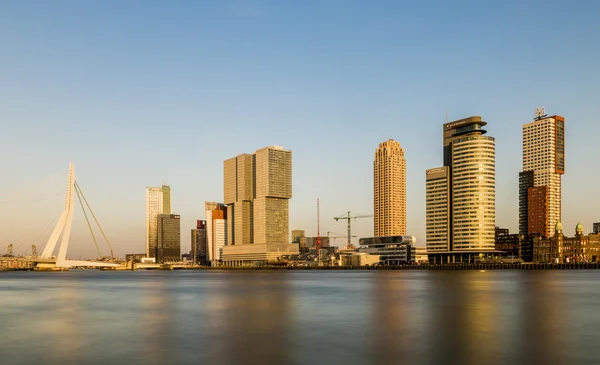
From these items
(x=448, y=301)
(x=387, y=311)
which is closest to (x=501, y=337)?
(x=387, y=311)

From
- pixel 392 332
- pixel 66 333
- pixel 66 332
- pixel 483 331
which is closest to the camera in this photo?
pixel 483 331

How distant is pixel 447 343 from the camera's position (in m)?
34.8

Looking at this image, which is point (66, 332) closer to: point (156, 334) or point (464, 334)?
point (156, 334)

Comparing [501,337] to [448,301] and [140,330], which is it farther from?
[448,301]

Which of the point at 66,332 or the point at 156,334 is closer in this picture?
the point at 156,334

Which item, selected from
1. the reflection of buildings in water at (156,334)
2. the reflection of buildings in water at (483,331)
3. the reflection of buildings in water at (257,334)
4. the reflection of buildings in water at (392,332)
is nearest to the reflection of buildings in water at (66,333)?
the reflection of buildings in water at (156,334)

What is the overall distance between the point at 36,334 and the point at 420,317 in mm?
30692

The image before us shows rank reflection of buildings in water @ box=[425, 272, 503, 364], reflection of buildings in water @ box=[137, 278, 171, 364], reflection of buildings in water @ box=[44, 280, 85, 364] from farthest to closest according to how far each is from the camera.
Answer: reflection of buildings in water @ box=[44, 280, 85, 364]
reflection of buildings in water @ box=[137, 278, 171, 364]
reflection of buildings in water @ box=[425, 272, 503, 364]

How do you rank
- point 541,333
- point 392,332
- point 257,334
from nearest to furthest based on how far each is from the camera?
point 257,334
point 541,333
point 392,332

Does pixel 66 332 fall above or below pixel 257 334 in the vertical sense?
below

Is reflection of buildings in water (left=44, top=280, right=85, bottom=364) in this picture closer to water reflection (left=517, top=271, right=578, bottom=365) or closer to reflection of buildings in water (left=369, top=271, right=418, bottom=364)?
reflection of buildings in water (left=369, top=271, right=418, bottom=364)

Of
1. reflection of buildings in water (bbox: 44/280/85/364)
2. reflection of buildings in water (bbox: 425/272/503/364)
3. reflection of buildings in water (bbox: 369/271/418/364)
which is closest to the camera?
reflection of buildings in water (bbox: 425/272/503/364)

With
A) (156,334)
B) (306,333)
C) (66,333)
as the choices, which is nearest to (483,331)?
(306,333)

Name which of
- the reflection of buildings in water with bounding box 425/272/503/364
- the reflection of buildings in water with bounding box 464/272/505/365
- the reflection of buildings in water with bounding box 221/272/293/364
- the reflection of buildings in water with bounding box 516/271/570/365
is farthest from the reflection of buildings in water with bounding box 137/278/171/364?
the reflection of buildings in water with bounding box 516/271/570/365
